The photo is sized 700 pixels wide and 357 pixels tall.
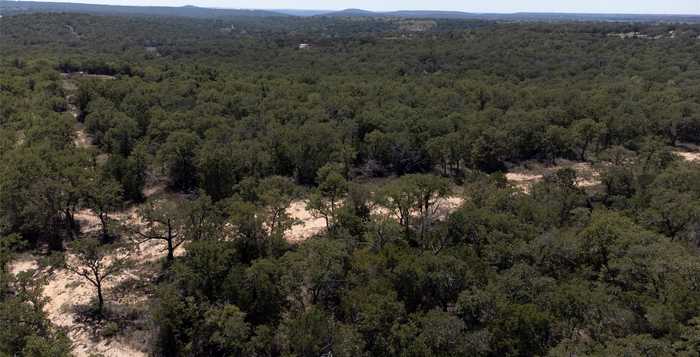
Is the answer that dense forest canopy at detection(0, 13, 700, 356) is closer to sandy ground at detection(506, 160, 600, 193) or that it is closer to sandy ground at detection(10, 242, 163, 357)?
sandy ground at detection(10, 242, 163, 357)

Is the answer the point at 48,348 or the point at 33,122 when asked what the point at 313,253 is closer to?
the point at 48,348

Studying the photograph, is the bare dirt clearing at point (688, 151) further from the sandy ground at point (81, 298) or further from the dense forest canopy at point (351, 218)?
the sandy ground at point (81, 298)

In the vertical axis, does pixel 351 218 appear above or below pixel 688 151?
below

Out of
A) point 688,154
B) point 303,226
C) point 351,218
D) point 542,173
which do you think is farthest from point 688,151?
point 303,226

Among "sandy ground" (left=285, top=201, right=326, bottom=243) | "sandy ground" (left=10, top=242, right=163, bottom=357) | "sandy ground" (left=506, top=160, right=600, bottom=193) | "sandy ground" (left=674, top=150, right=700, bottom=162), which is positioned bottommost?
"sandy ground" (left=10, top=242, right=163, bottom=357)

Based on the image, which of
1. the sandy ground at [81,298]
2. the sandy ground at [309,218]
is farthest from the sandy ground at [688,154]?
the sandy ground at [81,298]

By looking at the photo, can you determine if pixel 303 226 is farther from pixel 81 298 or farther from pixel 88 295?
pixel 81 298

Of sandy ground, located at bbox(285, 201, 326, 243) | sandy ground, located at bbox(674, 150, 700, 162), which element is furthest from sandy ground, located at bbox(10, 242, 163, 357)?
sandy ground, located at bbox(674, 150, 700, 162)

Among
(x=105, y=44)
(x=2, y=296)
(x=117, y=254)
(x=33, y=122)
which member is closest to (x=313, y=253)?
(x=117, y=254)
